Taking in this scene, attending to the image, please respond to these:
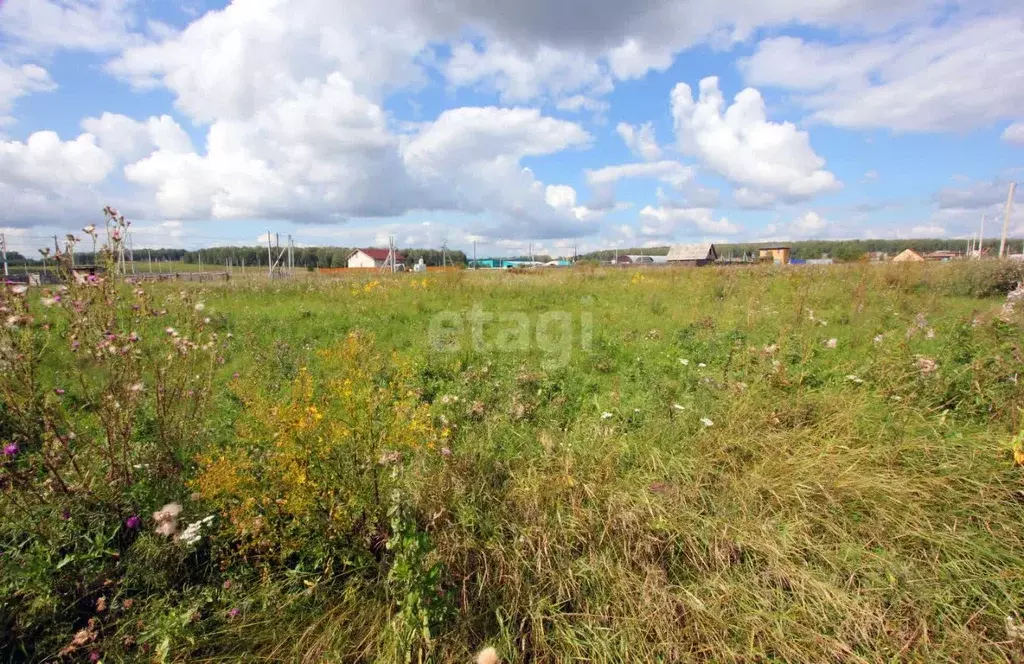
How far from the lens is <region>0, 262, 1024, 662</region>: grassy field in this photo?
1.67m

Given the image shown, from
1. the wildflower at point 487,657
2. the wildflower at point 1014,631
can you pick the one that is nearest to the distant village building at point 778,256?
the wildflower at point 1014,631

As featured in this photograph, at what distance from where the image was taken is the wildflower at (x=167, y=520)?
1.75m

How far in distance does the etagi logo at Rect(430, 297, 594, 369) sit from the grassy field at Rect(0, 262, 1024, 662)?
1.93 m

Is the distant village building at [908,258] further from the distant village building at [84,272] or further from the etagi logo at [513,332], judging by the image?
the distant village building at [84,272]

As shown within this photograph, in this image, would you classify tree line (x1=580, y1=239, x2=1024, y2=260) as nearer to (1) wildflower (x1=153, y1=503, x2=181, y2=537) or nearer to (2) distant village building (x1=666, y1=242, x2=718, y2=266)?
(2) distant village building (x1=666, y1=242, x2=718, y2=266)

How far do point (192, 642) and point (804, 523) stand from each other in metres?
2.50

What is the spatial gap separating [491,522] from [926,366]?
3404 millimetres

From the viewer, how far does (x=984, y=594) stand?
1.81 metres

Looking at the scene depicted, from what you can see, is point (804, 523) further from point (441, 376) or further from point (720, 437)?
point (441, 376)

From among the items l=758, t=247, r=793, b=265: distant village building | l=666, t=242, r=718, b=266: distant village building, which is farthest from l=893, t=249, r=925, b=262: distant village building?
l=666, t=242, r=718, b=266: distant village building

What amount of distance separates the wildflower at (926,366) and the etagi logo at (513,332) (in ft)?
9.14

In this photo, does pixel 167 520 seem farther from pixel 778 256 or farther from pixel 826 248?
pixel 826 248

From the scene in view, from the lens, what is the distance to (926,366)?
11.0ft

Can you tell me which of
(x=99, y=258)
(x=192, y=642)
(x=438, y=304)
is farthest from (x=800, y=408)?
(x=438, y=304)
